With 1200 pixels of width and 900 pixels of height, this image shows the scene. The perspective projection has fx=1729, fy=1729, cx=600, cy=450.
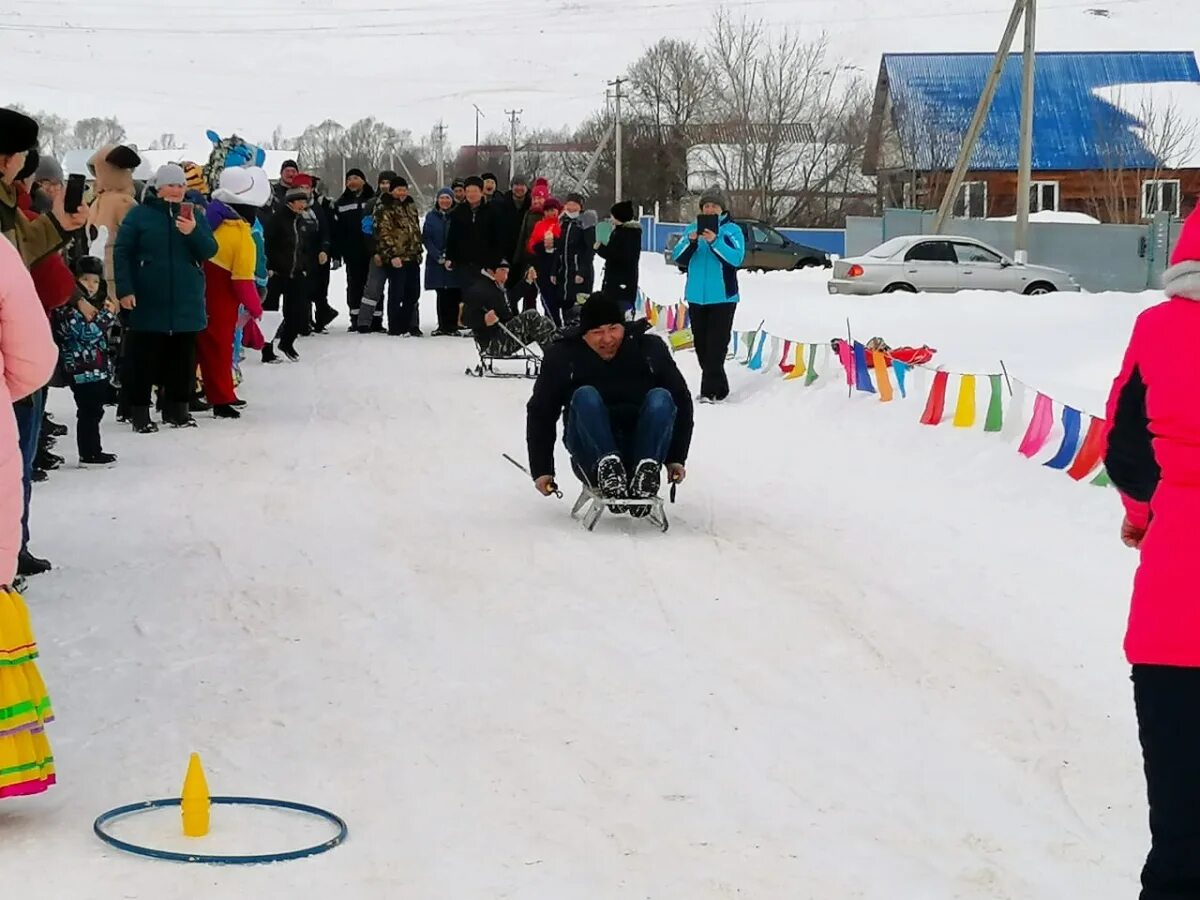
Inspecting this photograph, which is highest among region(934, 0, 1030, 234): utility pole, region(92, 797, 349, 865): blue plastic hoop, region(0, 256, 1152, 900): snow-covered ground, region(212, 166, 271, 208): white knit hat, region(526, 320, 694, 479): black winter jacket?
region(934, 0, 1030, 234): utility pole

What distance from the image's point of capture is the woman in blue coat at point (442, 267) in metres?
20.5

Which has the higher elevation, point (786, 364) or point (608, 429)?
point (608, 429)

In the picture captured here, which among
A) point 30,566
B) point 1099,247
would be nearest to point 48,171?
point 30,566

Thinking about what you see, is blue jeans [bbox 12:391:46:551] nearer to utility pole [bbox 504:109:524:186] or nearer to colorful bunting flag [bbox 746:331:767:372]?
colorful bunting flag [bbox 746:331:767:372]

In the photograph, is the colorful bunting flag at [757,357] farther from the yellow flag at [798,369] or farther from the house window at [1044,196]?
the house window at [1044,196]

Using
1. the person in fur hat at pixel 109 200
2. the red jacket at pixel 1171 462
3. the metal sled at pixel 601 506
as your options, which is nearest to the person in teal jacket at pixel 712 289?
the person in fur hat at pixel 109 200

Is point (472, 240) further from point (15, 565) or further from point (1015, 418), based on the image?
point (15, 565)

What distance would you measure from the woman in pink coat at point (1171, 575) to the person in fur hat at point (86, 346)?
7.36 m

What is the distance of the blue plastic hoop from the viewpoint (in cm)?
422

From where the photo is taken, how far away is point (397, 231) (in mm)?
20406

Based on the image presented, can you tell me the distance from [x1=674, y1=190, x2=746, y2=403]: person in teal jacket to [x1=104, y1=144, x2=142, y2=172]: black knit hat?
4341mm

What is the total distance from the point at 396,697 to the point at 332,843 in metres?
1.46

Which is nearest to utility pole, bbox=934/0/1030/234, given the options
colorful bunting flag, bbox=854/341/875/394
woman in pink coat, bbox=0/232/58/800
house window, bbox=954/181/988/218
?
colorful bunting flag, bbox=854/341/875/394

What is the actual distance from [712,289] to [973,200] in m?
40.1
